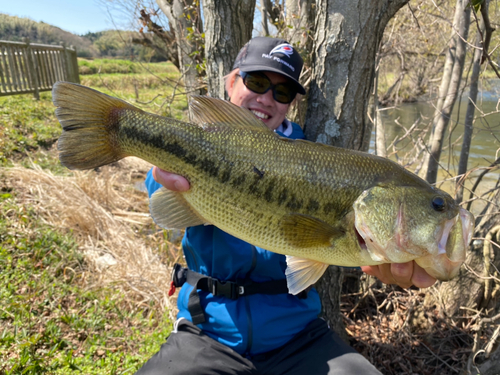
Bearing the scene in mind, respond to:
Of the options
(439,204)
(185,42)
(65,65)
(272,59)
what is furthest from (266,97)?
(65,65)

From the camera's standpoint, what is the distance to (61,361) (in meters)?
2.81

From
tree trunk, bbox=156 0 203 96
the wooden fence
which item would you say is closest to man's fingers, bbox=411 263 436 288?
tree trunk, bbox=156 0 203 96

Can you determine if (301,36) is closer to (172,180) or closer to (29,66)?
(172,180)

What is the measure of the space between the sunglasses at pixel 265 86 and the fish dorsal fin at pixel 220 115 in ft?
2.69

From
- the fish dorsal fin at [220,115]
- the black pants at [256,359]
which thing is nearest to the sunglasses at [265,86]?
the fish dorsal fin at [220,115]

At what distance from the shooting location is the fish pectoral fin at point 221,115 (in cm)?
175

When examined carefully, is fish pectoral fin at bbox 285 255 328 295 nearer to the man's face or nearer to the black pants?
the black pants

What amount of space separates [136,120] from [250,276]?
134 cm

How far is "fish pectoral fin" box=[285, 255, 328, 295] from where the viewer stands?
5.83ft

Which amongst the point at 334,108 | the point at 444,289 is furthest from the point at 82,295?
the point at 444,289

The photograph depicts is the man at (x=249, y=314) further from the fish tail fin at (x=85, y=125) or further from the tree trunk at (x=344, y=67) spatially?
the fish tail fin at (x=85, y=125)

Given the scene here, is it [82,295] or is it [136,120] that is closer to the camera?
[136,120]

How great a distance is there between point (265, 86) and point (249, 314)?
1683 mm

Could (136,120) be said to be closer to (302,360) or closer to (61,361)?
(302,360)
